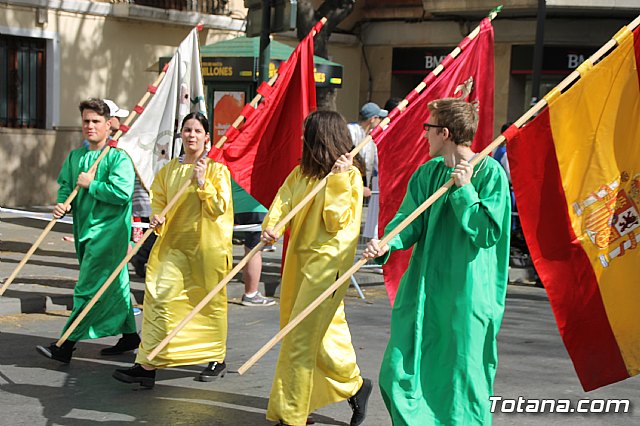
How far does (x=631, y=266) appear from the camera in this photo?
17.8 ft

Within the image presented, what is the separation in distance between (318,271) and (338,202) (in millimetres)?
374

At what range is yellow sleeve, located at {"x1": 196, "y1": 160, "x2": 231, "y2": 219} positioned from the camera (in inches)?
263

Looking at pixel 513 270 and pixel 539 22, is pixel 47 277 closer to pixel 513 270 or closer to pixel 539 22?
pixel 513 270

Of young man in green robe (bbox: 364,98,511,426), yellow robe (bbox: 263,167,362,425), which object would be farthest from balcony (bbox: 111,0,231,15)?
young man in green robe (bbox: 364,98,511,426)

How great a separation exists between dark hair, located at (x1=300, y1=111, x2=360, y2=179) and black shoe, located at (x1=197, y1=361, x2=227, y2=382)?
1.66 meters

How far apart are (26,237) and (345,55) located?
12.9 m

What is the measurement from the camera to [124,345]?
7598mm

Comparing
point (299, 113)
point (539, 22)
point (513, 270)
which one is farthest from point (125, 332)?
point (539, 22)

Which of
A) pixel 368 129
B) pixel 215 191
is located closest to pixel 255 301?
pixel 368 129

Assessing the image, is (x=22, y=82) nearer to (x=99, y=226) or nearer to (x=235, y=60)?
(x=235, y=60)

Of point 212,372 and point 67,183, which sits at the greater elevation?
point 67,183

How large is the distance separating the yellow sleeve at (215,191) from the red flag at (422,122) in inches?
38.7

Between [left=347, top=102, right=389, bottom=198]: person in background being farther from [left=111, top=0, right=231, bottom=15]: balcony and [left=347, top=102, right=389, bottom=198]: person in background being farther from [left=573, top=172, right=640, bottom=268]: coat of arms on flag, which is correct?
[left=111, top=0, right=231, bottom=15]: balcony

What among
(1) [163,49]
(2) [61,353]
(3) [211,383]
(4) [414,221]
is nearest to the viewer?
(4) [414,221]
